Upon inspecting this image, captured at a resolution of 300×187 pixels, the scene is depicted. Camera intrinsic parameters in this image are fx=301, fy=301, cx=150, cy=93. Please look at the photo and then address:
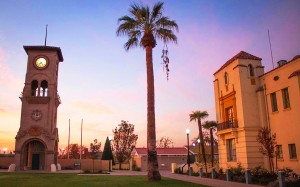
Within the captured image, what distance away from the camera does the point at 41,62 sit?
47.1 meters

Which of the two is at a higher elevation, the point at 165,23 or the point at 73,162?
the point at 165,23

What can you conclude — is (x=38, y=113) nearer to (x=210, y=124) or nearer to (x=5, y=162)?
(x=5, y=162)

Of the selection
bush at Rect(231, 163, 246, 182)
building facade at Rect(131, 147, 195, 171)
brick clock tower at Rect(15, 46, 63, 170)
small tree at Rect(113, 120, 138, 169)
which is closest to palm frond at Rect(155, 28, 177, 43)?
bush at Rect(231, 163, 246, 182)

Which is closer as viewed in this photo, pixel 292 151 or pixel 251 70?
pixel 292 151

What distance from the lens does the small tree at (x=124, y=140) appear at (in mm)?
68625

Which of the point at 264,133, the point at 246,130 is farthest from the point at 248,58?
the point at 264,133

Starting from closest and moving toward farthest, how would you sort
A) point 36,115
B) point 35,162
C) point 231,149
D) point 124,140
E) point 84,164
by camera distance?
point 231,149
point 36,115
point 35,162
point 84,164
point 124,140

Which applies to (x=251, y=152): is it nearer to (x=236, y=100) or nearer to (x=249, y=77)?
(x=236, y=100)

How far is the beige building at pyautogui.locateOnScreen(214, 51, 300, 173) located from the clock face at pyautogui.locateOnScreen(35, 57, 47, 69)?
93.4ft

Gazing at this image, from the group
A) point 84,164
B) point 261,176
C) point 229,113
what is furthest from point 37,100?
point 261,176

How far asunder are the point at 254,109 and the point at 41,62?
33.8 meters

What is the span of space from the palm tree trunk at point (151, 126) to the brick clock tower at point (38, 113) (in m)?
26.0

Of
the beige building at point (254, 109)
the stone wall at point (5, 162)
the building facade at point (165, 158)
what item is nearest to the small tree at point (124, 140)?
the building facade at point (165, 158)

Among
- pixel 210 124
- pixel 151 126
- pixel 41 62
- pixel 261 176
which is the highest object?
pixel 41 62
